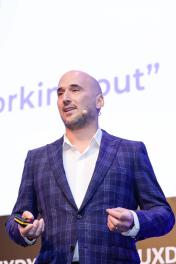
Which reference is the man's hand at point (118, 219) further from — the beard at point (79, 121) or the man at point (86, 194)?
the beard at point (79, 121)

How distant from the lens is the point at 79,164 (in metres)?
1.89

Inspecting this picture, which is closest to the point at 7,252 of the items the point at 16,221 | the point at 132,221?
the point at 16,221

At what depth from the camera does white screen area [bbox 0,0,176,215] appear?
237 centimetres

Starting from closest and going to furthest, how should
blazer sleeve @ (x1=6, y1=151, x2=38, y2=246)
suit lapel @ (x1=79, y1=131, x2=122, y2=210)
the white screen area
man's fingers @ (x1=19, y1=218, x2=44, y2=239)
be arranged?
man's fingers @ (x1=19, y1=218, x2=44, y2=239)
suit lapel @ (x1=79, y1=131, x2=122, y2=210)
blazer sleeve @ (x1=6, y1=151, x2=38, y2=246)
the white screen area

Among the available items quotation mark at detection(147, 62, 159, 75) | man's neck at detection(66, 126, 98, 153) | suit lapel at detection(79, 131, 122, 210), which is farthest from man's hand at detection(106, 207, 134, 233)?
quotation mark at detection(147, 62, 159, 75)

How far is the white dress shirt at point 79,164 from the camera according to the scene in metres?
1.85

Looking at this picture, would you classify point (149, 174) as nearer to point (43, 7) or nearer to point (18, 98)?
point (18, 98)

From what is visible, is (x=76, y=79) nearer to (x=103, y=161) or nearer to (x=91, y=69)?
(x=103, y=161)

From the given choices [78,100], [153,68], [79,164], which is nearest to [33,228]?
[79,164]

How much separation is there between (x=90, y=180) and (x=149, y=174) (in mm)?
193

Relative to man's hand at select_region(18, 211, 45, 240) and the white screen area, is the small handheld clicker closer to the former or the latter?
man's hand at select_region(18, 211, 45, 240)

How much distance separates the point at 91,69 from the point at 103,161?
867 millimetres

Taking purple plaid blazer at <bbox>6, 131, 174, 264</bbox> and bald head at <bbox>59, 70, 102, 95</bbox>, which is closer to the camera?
purple plaid blazer at <bbox>6, 131, 174, 264</bbox>

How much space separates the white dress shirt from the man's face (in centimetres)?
7
